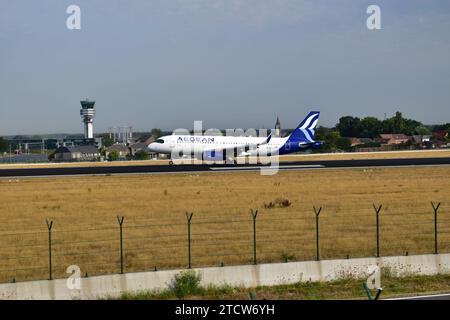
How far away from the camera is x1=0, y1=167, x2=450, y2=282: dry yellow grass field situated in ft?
73.8

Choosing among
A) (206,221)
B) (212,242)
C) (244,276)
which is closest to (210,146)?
(206,221)

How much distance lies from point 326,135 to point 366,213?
517 ft

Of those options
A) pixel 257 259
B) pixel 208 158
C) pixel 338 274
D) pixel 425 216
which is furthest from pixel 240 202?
pixel 208 158

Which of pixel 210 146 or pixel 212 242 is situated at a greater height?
pixel 210 146

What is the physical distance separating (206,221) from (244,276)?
11030 mm

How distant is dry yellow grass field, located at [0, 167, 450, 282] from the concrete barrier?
6.81 ft

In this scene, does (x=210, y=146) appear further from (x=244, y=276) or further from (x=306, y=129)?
(x=244, y=276)

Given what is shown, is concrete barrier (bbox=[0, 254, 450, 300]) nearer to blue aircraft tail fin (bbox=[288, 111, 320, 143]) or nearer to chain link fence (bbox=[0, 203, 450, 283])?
chain link fence (bbox=[0, 203, 450, 283])

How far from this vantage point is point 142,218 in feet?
105

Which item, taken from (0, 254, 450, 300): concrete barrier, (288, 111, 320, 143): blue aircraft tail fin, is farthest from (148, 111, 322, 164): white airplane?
(0, 254, 450, 300): concrete barrier

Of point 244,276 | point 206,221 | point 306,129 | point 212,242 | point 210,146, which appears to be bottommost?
point 244,276

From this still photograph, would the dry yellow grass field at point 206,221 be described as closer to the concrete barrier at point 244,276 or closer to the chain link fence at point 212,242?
the chain link fence at point 212,242

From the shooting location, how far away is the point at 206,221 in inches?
1184
